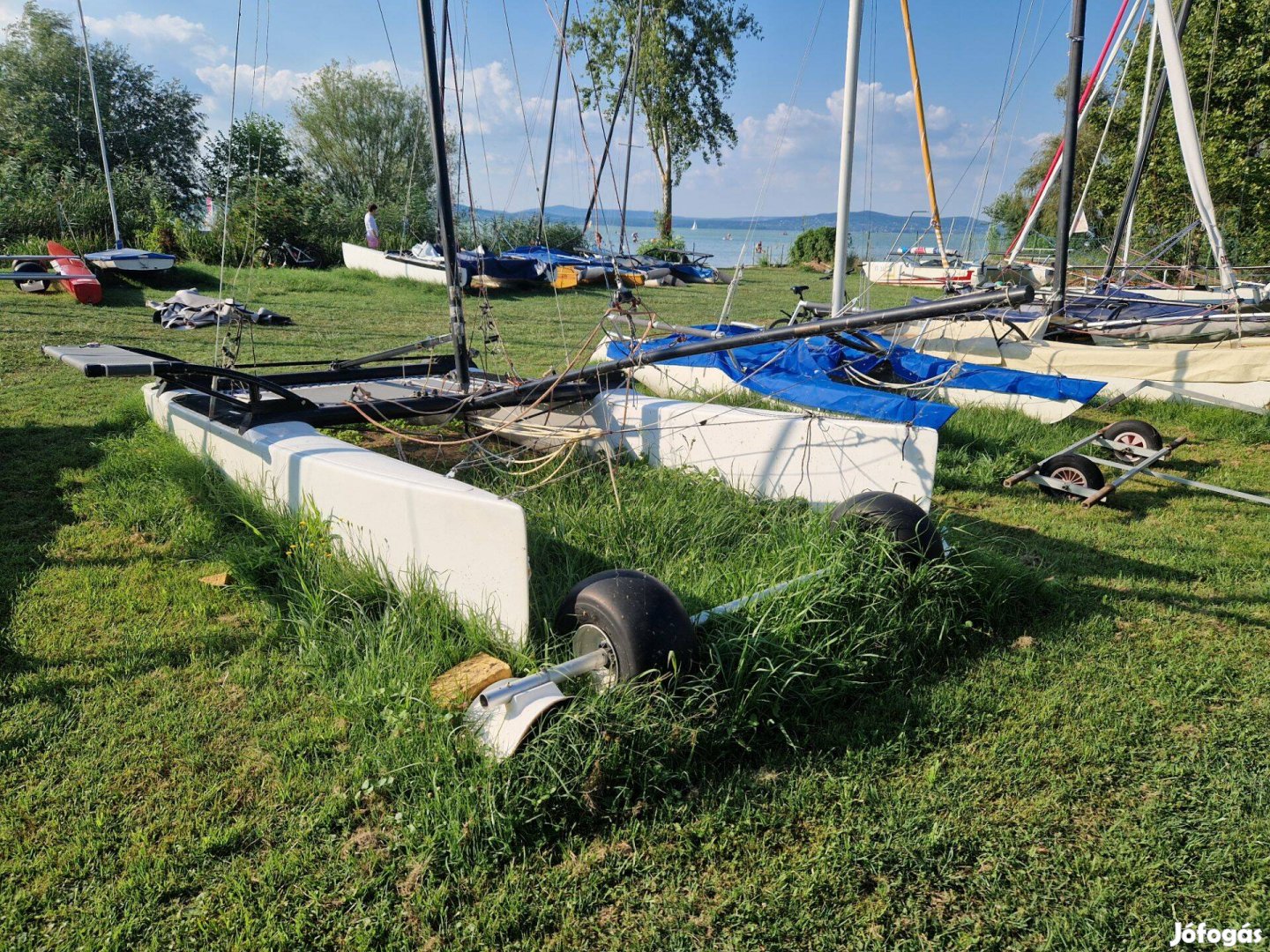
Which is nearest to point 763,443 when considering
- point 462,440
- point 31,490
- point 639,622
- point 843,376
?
point 462,440

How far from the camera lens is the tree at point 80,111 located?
75.9 ft

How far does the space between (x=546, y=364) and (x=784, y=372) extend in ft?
9.69

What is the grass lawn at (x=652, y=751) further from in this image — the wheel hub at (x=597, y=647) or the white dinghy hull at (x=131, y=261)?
the white dinghy hull at (x=131, y=261)

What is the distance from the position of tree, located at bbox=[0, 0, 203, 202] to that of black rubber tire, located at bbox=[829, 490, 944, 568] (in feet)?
78.8

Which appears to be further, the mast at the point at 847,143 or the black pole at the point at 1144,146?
the black pole at the point at 1144,146

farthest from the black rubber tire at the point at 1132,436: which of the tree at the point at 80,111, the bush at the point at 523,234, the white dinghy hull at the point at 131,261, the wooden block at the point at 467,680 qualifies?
the tree at the point at 80,111

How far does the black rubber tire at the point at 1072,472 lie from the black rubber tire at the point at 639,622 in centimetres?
347

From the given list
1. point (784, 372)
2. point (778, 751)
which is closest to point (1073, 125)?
point (784, 372)

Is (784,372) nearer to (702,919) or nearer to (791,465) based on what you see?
(791,465)

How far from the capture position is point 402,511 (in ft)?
10.6

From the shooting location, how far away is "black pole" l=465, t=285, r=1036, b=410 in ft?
10.2

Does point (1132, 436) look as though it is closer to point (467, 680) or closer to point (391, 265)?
point (467, 680)

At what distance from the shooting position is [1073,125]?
647 cm

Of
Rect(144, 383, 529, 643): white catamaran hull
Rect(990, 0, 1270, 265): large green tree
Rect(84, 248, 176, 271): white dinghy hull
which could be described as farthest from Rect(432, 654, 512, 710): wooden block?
Rect(990, 0, 1270, 265): large green tree
